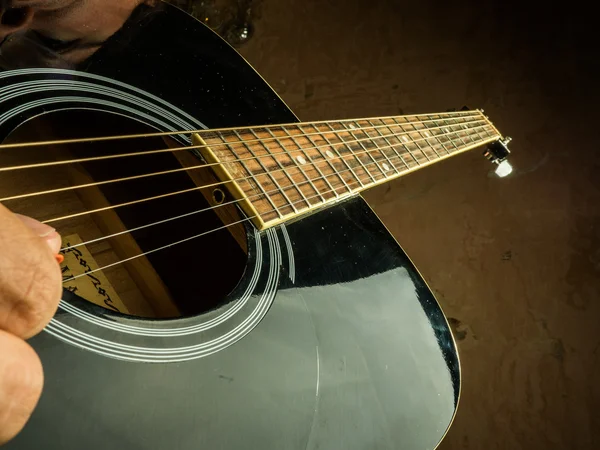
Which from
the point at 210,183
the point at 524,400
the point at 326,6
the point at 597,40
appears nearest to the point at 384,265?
the point at 210,183

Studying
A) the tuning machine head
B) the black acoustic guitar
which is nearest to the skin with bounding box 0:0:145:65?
the black acoustic guitar

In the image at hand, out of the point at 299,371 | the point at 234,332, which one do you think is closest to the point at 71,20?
the point at 234,332

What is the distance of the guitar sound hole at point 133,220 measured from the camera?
2.83 ft

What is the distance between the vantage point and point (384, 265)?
1017 millimetres

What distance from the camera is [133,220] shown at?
92 centimetres

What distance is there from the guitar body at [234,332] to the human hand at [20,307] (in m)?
0.17

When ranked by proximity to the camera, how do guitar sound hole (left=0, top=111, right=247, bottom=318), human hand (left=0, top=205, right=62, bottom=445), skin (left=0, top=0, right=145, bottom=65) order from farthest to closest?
guitar sound hole (left=0, top=111, right=247, bottom=318) → skin (left=0, top=0, right=145, bottom=65) → human hand (left=0, top=205, right=62, bottom=445)

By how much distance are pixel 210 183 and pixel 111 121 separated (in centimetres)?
21

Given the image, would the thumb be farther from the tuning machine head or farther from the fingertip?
the tuning machine head

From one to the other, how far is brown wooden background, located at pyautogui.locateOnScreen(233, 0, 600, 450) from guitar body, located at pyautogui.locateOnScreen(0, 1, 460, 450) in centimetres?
83

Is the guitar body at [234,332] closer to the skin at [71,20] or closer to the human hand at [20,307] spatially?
the skin at [71,20]

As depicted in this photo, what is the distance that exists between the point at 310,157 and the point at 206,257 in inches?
11.3

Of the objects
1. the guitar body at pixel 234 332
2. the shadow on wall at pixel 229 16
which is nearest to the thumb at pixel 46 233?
the guitar body at pixel 234 332

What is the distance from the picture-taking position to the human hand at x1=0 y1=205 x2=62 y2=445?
1.16 feet
